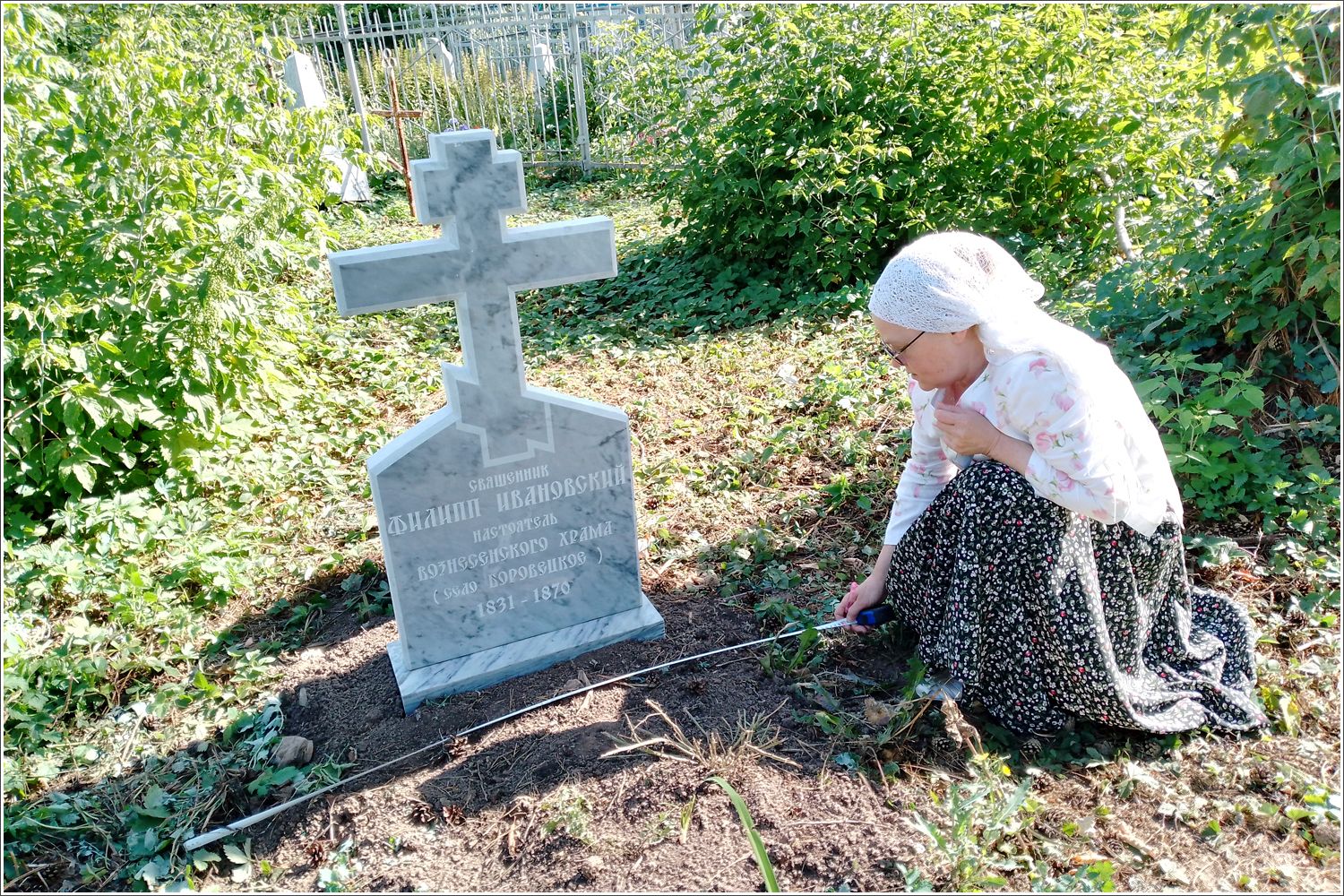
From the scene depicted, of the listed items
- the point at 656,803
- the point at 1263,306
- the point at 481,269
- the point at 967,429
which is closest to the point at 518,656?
the point at 656,803

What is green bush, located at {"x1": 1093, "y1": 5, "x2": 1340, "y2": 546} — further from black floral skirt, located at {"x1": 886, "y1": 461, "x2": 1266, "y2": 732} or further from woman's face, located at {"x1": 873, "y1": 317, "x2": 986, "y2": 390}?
woman's face, located at {"x1": 873, "y1": 317, "x2": 986, "y2": 390}

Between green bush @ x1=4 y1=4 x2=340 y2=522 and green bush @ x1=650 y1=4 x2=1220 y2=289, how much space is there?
117 inches

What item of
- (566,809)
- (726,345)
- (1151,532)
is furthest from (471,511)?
(726,345)

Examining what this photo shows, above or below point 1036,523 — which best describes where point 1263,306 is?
above

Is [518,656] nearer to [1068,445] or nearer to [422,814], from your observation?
[422,814]

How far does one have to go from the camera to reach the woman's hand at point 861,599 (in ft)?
9.16

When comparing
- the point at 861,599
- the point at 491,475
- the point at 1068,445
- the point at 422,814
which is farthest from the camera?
the point at 861,599

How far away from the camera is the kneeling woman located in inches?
84.8

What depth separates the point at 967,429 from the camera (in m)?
2.28

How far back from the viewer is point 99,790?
2492mm

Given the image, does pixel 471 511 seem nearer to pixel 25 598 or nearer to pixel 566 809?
pixel 566 809

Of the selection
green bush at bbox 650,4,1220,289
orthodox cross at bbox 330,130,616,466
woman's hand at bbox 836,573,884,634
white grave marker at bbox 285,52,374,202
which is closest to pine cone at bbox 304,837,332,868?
orthodox cross at bbox 330,130,616,466

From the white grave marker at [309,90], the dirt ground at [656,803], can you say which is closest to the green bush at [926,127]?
the dirt ground at [656,803]

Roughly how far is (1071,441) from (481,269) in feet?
5.23
